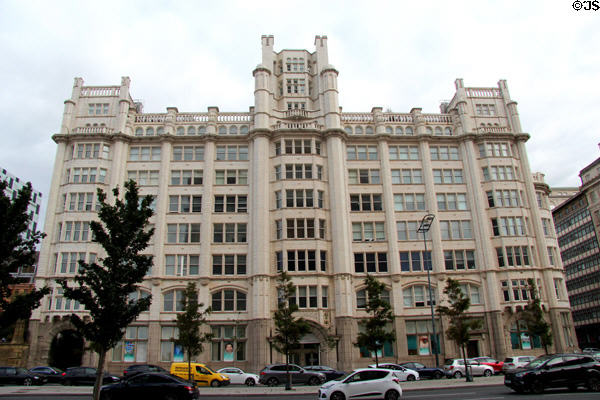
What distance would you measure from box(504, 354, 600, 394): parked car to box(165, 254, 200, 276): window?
111ft

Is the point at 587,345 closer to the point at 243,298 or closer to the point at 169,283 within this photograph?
the point at 243,298

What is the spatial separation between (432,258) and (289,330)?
23033 millimetres

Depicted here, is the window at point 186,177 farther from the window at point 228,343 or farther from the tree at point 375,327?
the tree at point 375,327

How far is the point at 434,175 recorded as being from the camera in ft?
174

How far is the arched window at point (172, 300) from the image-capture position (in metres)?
45.8

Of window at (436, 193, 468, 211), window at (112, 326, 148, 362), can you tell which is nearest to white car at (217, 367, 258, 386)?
window at (112, 326, 148, 362)

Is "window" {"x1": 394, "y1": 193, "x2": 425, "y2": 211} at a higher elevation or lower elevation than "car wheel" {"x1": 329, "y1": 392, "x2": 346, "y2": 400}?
higher

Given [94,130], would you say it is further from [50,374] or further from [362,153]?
[362,153]

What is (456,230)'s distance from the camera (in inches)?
1989

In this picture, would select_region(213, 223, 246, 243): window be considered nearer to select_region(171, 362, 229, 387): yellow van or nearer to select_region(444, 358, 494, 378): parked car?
select_region(171, 362, 229, 387): yellow van

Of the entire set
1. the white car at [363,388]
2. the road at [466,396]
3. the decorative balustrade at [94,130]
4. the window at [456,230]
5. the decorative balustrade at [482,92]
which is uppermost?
the decorative balustrade at [482,92]

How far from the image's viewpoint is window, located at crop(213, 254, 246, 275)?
47.4m

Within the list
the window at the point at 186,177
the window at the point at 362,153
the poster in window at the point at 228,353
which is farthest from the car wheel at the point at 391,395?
the window at the point at 186,177

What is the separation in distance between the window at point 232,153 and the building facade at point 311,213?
0.42 ft
